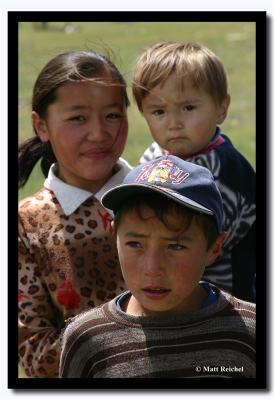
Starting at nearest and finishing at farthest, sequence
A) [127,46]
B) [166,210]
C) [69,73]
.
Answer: [166,210] < [69,73] < [127,46]

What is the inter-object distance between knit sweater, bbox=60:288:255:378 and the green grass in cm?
48

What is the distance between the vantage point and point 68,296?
2.23m

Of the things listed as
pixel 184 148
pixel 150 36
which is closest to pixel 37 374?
pixel 184 148

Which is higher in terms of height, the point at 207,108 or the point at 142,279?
the point at 207,108

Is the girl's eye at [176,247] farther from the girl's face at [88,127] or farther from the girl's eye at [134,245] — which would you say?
the girl's face at [88,127]

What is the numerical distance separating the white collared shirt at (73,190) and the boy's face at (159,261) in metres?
0.31

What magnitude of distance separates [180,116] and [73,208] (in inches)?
12.2

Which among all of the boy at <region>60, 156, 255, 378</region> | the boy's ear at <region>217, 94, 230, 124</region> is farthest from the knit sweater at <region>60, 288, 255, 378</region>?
the boy's ear at <region>217, 94, 230, 124</region>

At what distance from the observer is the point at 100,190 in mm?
2252

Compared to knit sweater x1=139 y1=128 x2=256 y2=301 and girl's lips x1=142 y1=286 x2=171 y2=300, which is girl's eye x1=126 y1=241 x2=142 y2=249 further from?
knit sweater x1=139 y1=128 x2=256 y2=301

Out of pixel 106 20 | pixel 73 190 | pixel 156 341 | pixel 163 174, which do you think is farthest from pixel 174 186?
pixel 106 20

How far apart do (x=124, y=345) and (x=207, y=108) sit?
59 cm

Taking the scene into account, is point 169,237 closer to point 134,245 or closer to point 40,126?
point 134,245
